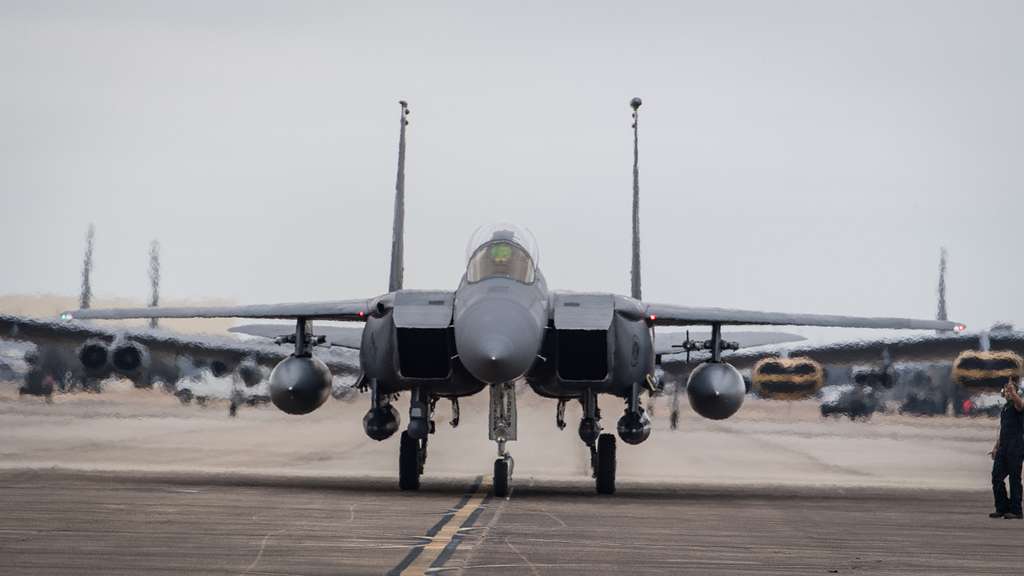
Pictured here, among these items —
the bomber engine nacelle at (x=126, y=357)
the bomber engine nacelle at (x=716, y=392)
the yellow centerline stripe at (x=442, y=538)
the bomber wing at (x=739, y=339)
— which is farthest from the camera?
the bomber engine nacelle at (x=126, y=357)

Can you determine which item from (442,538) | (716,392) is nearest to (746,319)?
(716,392)

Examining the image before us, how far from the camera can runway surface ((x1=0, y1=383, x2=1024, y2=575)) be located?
10.8 m

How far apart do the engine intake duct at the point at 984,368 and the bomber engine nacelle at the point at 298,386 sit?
957 inches

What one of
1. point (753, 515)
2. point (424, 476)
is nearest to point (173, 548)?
point (753, 515)

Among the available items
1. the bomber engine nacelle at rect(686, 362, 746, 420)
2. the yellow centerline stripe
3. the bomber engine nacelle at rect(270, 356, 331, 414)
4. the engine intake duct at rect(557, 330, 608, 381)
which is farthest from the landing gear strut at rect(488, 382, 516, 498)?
the bomber engine nacelle at rect(270, 356, 331, 414)

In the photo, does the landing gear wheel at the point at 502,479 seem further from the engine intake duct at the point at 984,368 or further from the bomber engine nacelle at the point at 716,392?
the engine intake duct at the point at 984,368

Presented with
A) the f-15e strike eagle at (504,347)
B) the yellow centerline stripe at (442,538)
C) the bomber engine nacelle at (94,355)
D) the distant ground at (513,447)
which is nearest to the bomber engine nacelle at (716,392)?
the f-15e strike eagle at (504,347)

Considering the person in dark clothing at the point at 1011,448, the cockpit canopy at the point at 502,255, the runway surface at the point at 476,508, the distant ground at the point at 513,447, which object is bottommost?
the distant ground at the point at 513,447

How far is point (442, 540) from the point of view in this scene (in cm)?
1220

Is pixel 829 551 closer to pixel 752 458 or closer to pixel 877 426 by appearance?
pixel 752 458

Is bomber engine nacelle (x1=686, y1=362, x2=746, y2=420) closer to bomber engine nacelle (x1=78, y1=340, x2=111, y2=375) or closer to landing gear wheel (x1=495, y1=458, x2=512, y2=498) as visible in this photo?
landing gear wheel (x1=495, y1=458, x2=512, y2=498)

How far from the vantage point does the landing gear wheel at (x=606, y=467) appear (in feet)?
63.4

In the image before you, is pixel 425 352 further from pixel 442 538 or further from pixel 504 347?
pixel 442 538

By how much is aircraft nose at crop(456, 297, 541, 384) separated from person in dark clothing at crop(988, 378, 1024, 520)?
4.56 metres
